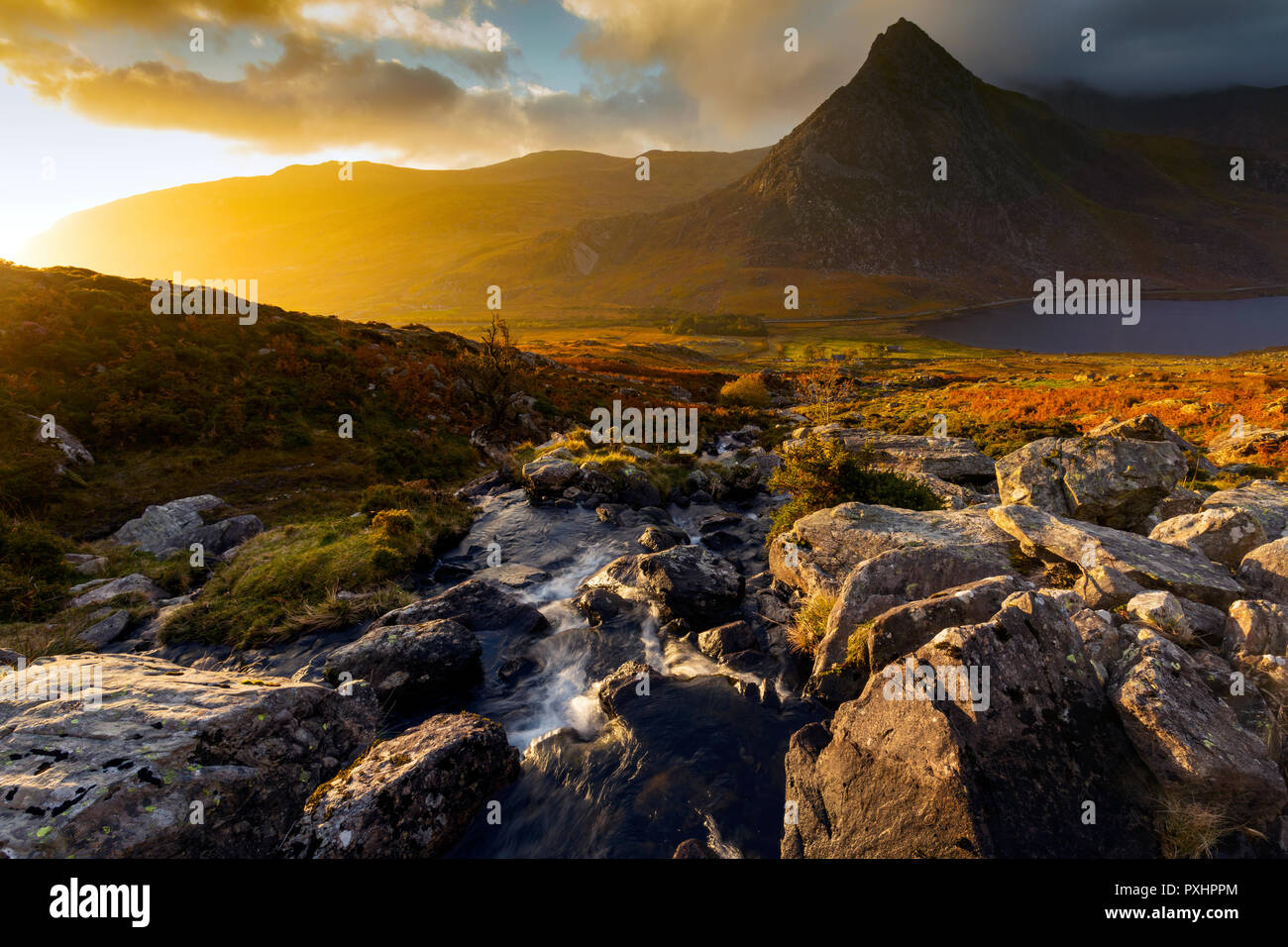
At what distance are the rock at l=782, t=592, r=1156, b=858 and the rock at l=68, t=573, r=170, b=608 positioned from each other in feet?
61.9

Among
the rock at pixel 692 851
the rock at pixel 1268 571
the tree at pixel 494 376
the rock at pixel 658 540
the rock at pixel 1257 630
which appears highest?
the tree at pixel 494 376

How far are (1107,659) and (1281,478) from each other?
2052 cm

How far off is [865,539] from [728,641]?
440 centimetres

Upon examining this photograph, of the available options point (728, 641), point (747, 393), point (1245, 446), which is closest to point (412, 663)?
point (728, 641)

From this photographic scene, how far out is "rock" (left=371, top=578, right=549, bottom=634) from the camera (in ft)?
45.3

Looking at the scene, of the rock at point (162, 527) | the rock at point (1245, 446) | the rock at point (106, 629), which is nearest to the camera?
the rock at point (106, 629)

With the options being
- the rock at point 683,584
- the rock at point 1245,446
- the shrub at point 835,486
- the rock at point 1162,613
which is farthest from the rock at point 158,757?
the rock at point 1245,446

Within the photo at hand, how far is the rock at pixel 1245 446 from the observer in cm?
2266

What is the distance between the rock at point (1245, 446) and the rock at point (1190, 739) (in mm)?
23712

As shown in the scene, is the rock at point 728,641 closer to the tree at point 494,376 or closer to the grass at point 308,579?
the grass at point 308,579

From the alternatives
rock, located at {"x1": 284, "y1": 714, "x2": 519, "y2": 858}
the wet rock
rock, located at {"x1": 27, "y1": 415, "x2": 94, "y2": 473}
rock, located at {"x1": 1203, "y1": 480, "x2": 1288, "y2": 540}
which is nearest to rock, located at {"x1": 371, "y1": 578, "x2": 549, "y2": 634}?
rock, located at {"x1": 284, "y1": 714, "x2": 519, "y2": 858}

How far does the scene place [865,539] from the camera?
13094mm

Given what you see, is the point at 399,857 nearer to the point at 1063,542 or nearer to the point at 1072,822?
the point at 1072,822
